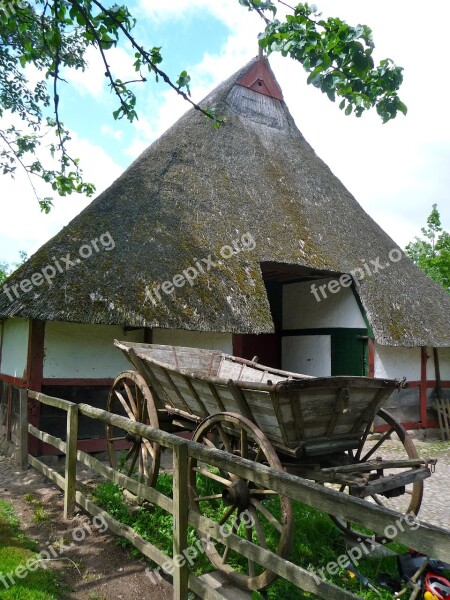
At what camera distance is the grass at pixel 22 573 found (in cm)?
285

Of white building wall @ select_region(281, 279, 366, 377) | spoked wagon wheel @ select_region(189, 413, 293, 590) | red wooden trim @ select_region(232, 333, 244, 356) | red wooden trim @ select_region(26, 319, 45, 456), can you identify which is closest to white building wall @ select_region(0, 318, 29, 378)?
red wooden trim @ select_region(26, 319, 45, 456)

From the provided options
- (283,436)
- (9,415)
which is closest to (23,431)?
(9,415)

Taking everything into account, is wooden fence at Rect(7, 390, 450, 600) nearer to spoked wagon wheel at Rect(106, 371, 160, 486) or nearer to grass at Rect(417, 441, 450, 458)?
spoked wagon wheel at Rect(106, 371, 160, 486)

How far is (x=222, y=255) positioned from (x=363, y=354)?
360cm

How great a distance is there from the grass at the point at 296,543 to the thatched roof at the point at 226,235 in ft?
7.90

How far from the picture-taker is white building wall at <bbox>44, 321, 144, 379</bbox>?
6.11 metres

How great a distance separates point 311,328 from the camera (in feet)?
33.4

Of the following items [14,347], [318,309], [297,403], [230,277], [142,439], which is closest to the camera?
[297,403]

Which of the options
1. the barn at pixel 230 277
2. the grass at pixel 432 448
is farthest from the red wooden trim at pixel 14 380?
the grass at pixel 432 448

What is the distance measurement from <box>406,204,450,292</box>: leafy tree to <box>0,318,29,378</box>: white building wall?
22292 mm

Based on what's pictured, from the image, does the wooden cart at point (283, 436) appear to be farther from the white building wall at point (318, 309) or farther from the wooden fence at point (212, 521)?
the white building wall at point (318, 309)

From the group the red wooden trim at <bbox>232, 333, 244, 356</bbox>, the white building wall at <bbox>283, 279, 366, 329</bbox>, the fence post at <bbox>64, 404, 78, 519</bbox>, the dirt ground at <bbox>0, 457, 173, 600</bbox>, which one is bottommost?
the dirt ground at <bbox>0, 457, 173, 600</bbox>

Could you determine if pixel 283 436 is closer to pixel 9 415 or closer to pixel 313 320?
pixel 9 415

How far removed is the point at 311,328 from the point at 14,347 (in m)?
6.05
